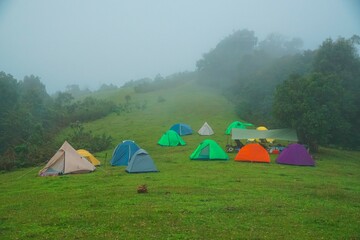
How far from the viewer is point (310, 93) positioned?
32.9m

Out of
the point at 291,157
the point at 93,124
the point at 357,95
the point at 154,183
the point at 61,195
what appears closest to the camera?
the point at 61,195

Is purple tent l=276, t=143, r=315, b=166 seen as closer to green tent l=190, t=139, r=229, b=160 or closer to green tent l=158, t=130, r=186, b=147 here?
green tent l=190, t=139, r=229, b=160

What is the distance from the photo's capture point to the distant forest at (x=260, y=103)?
32.3 m

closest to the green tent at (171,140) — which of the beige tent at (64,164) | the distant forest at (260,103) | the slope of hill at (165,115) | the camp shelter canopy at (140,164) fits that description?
the slope of hill at (165,115)

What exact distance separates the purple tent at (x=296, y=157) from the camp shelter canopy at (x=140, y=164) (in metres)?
9.59

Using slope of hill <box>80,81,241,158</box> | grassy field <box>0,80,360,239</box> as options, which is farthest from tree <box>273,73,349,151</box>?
slope of hill <box>80,81,241,158</box>

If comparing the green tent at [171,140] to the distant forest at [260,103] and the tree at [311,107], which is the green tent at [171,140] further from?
the tree at [311,107]

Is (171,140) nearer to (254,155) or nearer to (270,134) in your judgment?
(270,134)

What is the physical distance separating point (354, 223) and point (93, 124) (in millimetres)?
49823

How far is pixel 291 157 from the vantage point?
2667cm

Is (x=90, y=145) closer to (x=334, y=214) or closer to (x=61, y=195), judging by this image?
(x=61, y=195)

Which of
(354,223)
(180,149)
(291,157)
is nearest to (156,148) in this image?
(180,149)

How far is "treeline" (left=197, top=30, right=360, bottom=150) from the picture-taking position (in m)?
32.2

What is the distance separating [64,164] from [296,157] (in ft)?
51.1
